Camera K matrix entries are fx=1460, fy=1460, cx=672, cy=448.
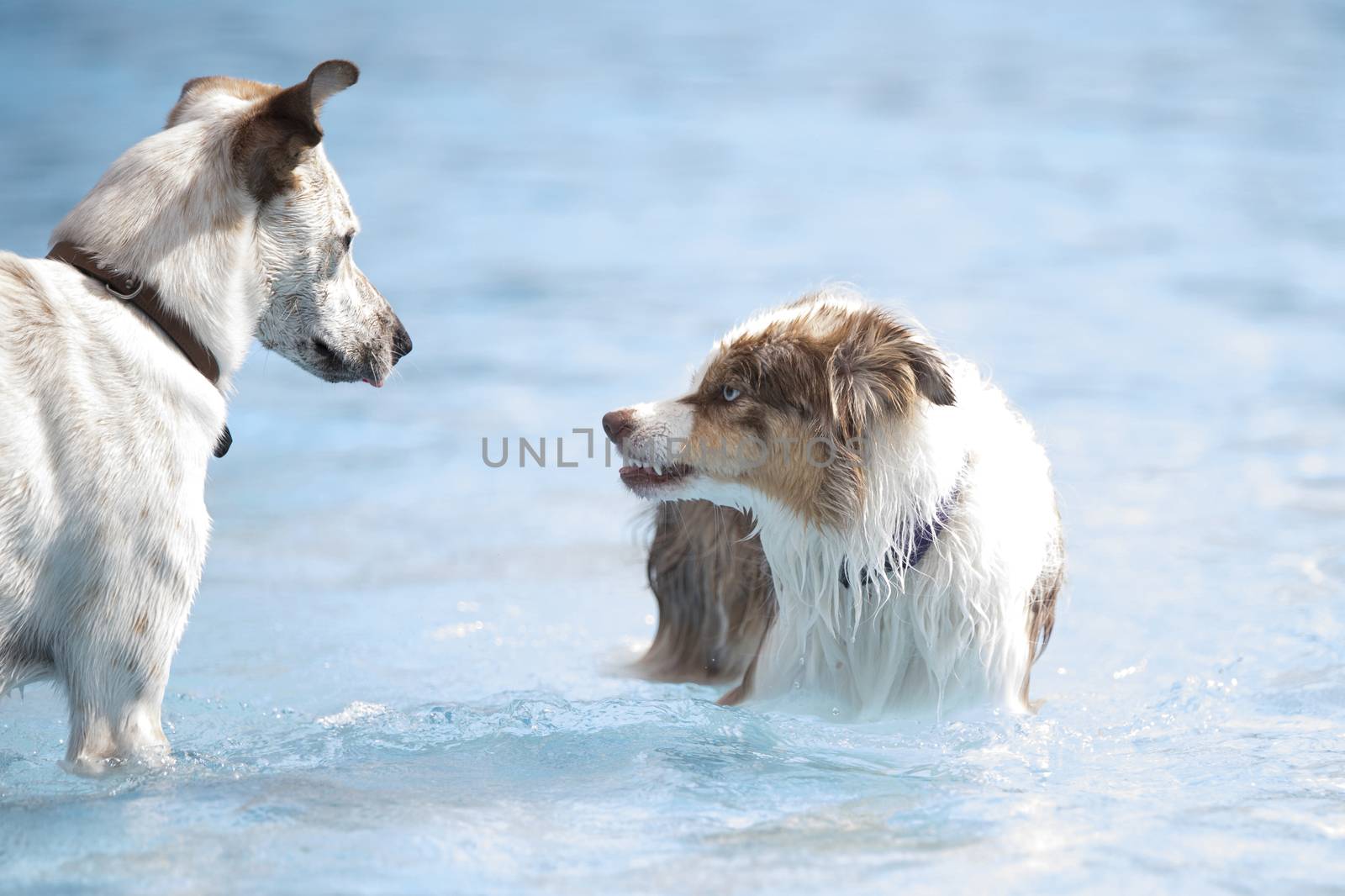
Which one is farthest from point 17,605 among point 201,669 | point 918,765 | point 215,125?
point 918,765

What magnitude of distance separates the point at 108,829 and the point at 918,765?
6.20ft

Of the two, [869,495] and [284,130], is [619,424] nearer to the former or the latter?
[869,495]

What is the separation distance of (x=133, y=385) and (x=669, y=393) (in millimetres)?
4217

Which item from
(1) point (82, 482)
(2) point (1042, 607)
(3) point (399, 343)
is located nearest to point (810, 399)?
(2) point (1042, 607)

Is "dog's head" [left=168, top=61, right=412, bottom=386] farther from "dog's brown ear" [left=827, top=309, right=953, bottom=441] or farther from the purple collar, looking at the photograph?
the purple collar

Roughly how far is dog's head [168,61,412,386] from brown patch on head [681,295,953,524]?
842 millimetres

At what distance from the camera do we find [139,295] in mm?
3082

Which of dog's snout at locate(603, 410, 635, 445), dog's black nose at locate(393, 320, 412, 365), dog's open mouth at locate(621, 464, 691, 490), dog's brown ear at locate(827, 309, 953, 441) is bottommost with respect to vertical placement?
dog's open mouth at locate(621, 464, 691, 490)

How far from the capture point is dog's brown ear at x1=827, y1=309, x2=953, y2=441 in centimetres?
346

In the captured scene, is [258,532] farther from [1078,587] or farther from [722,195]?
[722,195]

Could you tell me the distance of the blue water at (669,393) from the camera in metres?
3.19

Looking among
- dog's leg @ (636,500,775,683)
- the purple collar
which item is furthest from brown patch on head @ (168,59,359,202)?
dog's leg @ (636,500,775,683)

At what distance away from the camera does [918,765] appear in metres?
3.64

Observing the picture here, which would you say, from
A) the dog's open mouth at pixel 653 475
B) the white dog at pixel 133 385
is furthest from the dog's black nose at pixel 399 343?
the dog's open mouth at pixel 653 475
